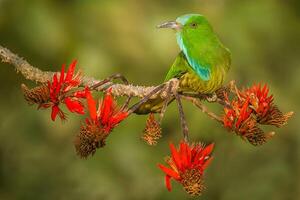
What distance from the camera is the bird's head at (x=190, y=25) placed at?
66.6 inches

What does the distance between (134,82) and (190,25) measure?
1.53 m

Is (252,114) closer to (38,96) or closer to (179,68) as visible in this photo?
(179,68)

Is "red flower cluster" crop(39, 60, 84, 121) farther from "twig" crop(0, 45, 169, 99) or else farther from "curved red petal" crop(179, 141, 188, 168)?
"curved red petal" crop(179, 141, 188, 168)

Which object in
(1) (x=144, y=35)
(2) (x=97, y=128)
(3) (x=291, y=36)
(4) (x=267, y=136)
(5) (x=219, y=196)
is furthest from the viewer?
(5) (x=219, y=196)

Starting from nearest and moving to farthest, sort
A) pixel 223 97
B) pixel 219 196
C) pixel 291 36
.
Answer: pixel 223 97
pixel 291 36
pixel 219 196

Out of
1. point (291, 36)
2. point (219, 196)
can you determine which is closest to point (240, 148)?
point (219, 196)

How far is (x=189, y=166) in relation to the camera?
1393mm

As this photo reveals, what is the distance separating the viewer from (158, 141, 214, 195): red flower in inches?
54.6

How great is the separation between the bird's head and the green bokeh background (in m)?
1.42

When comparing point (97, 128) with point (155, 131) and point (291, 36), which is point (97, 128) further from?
point (291, 36)

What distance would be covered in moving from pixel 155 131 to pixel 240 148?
241 cm

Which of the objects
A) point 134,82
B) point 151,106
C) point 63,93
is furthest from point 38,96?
point 134,82

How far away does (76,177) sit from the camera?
3.73 meters

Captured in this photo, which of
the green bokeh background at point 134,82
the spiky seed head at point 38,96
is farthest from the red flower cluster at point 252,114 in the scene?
the green bokeh background at point 134,82
